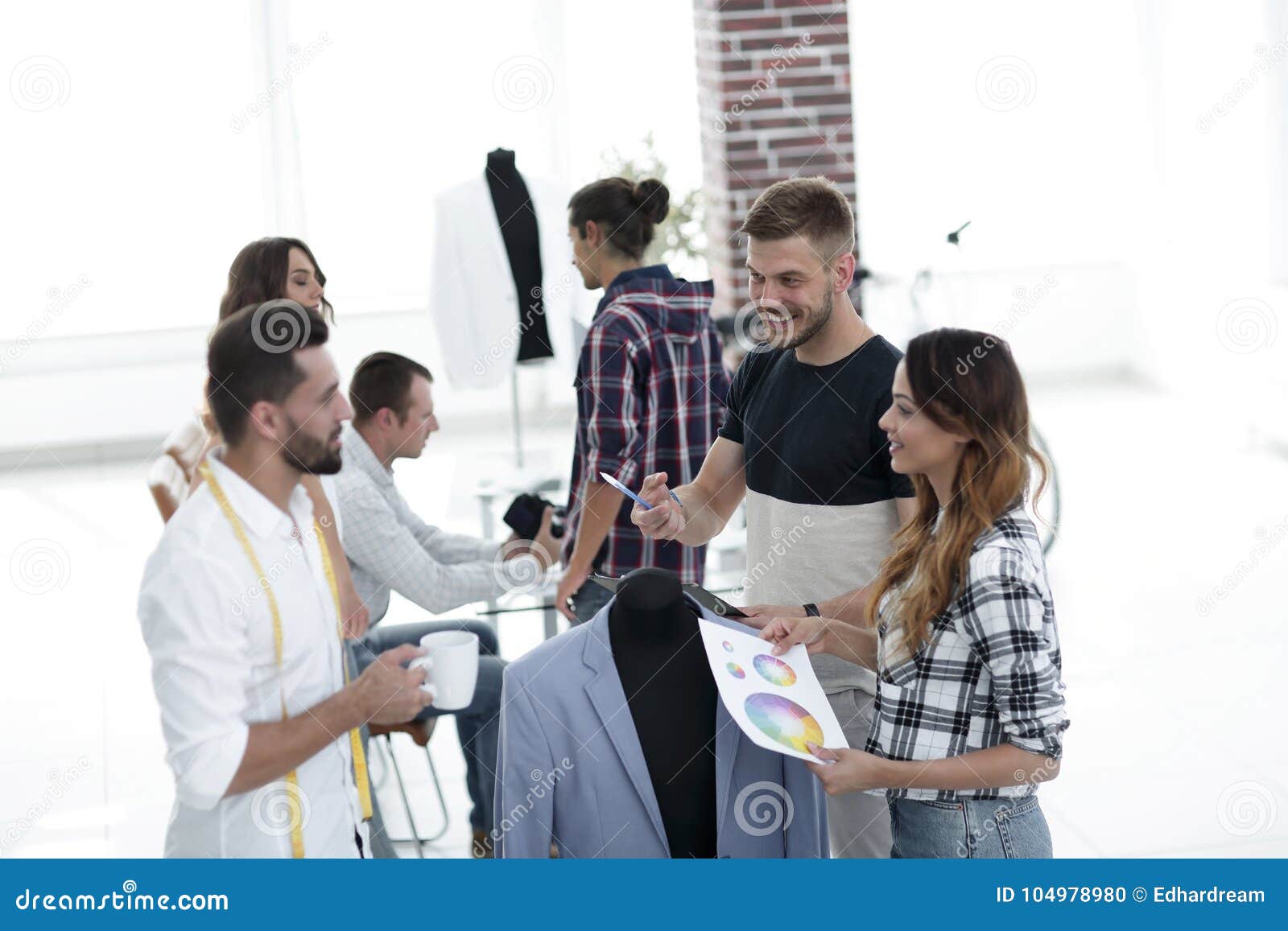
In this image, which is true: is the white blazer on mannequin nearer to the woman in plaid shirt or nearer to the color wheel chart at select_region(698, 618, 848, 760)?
the color wheel chart at select_region(698, 618, 848, 760)

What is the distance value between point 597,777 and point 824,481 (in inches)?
24.6

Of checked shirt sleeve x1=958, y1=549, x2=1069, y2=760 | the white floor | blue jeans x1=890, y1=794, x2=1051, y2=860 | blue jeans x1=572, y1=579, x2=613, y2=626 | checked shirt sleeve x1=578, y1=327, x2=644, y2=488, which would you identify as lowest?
the white floor

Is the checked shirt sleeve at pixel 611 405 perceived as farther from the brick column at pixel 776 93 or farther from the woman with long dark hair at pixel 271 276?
the brick column at pixel 776 93

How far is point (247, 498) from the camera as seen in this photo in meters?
1.66

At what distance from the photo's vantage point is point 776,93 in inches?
232

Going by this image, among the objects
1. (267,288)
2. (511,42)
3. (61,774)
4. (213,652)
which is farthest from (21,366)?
(213,652)

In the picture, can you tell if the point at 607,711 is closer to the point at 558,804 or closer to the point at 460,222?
the point at 558,804

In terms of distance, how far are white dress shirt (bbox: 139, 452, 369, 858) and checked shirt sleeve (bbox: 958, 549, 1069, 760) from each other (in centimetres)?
87

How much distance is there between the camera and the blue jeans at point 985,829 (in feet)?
6.04

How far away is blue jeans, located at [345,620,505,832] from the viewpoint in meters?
3.13

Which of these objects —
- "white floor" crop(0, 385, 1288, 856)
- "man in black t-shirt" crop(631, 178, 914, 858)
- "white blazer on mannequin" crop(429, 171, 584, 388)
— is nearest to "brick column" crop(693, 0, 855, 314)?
"white blazer on mannequin" crop(429, 171, 584, 388)

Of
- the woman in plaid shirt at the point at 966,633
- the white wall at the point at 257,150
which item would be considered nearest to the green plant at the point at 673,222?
the white wall at the point at 257,150

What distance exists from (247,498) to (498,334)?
3.56 m

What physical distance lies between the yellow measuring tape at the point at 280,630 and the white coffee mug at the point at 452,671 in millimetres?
187
